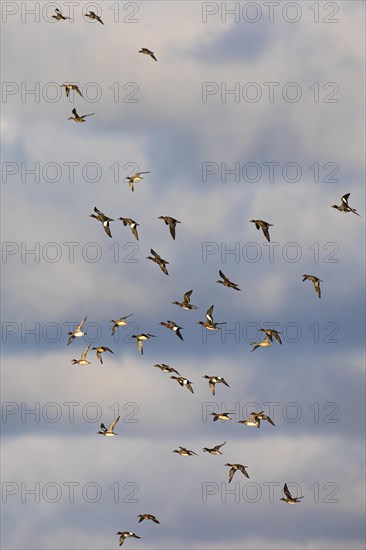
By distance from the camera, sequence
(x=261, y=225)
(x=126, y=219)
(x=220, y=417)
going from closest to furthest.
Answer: (x=261, y=225), (x=126, y=219), (x=220, y=417)

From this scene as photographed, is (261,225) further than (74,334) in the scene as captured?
No

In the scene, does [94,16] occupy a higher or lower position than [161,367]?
higher

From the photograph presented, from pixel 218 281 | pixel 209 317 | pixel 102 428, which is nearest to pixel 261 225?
pixel 218 281

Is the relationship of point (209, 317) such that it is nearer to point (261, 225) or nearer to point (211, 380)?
point (211, 380)

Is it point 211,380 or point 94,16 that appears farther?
point 211,380

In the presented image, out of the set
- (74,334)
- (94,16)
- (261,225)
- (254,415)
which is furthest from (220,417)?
(94,16)

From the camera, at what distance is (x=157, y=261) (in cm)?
16312

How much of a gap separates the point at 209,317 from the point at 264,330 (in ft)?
23.9

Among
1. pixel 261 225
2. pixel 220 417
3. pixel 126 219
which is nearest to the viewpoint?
pixel 261 225

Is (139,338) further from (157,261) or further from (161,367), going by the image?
(157,261)

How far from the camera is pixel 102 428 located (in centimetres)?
18962

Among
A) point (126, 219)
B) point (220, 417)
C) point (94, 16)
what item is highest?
point (94, 16)

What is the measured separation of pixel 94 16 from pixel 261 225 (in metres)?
34.4

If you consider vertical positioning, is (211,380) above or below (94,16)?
below
